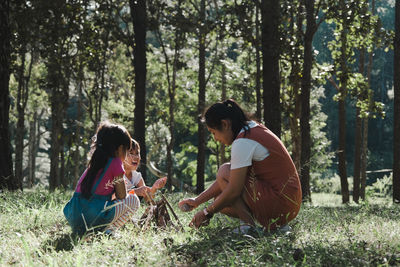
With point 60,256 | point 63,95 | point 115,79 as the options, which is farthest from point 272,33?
point 115,79

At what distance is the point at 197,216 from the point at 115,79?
27.4 metres

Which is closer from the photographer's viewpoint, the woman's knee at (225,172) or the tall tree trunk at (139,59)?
the woman's knee at (225,172)

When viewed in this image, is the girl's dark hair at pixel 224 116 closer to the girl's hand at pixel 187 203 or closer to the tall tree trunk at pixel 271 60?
the girl's hand at pixel 187 203

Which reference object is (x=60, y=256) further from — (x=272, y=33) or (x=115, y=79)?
(x=115, y=79)

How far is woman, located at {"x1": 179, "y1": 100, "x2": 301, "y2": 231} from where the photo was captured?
15.2 ft

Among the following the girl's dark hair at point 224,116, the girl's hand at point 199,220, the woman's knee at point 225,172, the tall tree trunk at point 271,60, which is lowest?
the girl's hand at point 199,220

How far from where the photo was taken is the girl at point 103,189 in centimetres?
496

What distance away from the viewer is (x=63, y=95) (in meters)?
19.7

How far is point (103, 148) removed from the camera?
507 centimetres

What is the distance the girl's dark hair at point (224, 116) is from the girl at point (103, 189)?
915mm

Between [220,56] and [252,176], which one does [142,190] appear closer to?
[252,176]

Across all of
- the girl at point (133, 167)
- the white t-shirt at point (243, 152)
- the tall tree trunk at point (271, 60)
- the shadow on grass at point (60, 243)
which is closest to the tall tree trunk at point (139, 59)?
the tall tree trunk at point (271, 60)

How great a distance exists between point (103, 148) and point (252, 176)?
1544mm

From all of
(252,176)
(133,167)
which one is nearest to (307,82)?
(133,167)
